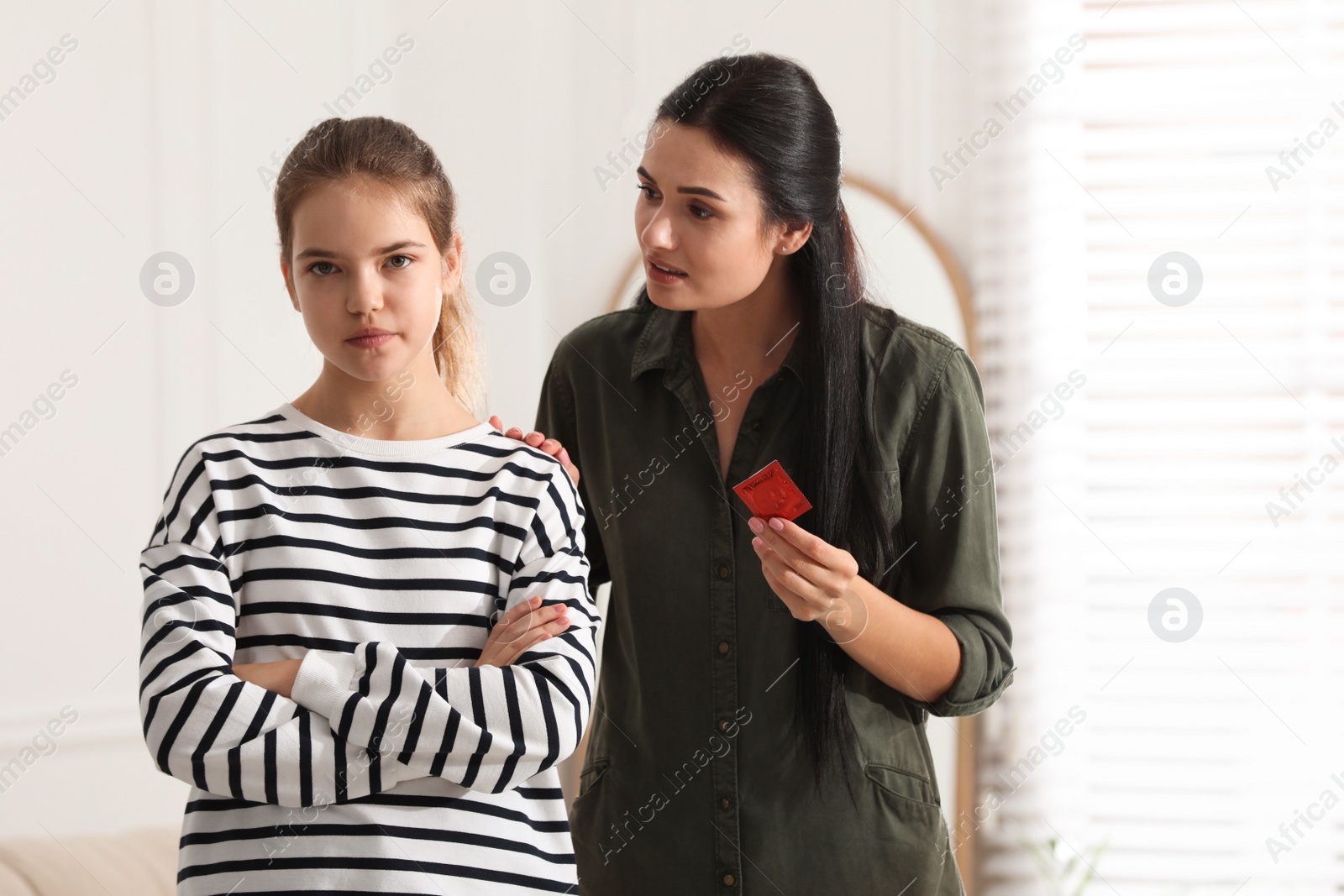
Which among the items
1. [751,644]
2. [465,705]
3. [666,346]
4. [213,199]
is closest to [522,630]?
[465,705]

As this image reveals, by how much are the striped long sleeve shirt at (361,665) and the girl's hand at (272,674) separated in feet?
0.04

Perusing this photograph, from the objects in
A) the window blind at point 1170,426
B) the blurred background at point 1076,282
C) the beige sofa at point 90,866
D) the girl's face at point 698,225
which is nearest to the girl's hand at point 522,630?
the girl's face at point 698,225

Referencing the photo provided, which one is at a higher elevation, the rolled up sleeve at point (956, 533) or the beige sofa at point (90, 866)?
the rolled up sleeve at point (956, 533)

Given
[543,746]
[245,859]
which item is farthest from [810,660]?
[245,859]

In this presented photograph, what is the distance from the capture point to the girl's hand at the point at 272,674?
983 mm

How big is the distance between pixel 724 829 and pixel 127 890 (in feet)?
3.48

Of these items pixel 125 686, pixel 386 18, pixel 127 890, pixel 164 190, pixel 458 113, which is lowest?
pixel 127 890

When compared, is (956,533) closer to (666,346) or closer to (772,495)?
(772,495)

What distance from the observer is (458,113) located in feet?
8.51

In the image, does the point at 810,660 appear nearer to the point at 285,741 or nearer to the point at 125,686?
the point at 285,741

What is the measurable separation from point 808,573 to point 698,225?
17.2 inches

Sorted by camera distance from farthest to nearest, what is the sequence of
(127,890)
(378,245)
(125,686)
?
1. (125,686)
2. (127,890)
3. (378,245)

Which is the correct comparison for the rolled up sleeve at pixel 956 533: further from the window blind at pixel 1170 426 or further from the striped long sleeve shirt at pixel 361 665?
the window blind at pixel 1170 426

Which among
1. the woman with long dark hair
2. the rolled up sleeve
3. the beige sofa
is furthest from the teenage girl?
the beige sofa
